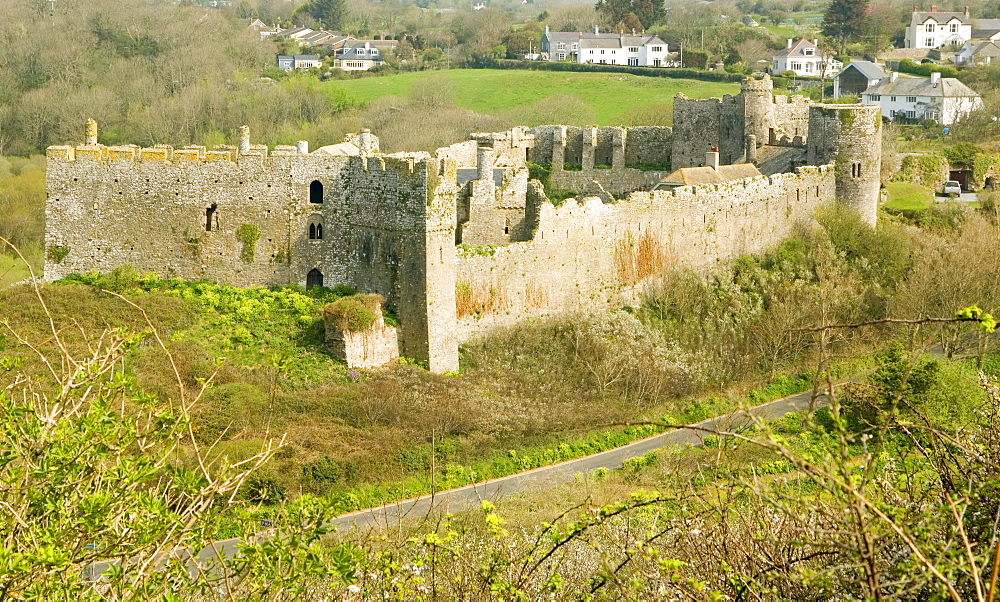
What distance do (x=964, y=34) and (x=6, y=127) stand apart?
6035 centimetres

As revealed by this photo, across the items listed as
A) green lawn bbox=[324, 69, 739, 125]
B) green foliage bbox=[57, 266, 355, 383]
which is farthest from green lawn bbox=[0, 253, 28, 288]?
green lawn bbox=[324, 69, 739, 125]

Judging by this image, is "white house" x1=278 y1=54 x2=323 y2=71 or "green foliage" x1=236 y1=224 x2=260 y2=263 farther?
"white house" x1=278 y1=54 x2=323 y2=71

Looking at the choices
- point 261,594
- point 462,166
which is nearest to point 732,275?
point 462,166

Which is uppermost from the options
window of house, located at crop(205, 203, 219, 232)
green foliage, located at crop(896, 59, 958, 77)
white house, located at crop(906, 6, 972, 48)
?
white house, located at crop(906, 6, 972, 48)

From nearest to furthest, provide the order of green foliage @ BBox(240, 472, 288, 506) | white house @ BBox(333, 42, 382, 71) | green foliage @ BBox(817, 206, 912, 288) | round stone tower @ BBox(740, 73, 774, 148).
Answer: green foliage @ BBox(240, 472, 288, 506), green foliage @ BBox(817, 206, 912, 288), round stone tower @ BBox(740, 73, 774, 148), white house @ BBox(333, 42, 382, 71)

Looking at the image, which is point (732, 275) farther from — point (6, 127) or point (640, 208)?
point (6, 127)

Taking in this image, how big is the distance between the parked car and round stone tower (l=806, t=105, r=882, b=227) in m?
7.06

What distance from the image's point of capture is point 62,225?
2800cm

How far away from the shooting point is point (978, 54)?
76.3 m

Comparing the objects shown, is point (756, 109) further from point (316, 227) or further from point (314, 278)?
point (314, 278)

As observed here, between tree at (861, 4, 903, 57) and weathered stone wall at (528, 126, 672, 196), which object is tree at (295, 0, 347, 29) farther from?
weathered stone wall at (528, 126, 672, 196)

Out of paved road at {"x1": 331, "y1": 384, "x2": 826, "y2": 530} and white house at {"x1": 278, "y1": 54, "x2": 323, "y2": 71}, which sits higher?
white house at {"x1": 278, "y1": 54, "x2": 323, "y2": 71}

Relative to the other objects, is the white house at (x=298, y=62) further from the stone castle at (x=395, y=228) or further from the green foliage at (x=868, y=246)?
the stone castle at (x=395, y=228)

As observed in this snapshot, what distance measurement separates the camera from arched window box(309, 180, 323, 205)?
2765 centimetres
